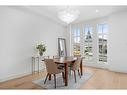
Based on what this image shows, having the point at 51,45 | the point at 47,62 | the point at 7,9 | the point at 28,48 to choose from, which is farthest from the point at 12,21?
the point at 51,45

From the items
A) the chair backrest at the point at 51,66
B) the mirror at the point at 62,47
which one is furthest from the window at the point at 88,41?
the chair backrest at the point at 51,66

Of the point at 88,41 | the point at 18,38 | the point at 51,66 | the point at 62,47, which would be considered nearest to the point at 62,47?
the point at 62,47

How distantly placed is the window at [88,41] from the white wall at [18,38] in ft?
8.04

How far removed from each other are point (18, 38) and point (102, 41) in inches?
167

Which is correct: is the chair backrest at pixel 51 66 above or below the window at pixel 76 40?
below

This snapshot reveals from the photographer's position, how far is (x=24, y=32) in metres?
5.04

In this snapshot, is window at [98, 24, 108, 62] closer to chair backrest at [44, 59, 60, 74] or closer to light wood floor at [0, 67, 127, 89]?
light wood floor at [0, 67, 127, 89]

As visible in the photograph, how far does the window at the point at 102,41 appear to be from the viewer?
6.64 m

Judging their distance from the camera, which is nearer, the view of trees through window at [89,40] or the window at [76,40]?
the view of trees through window at [89,40]

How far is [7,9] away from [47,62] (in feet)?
7.57

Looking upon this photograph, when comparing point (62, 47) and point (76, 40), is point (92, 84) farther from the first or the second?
point (76, 40)

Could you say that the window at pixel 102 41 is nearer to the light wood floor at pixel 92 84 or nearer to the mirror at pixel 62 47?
the mirror at pixel 62 47

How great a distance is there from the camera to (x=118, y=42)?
5.67 m
